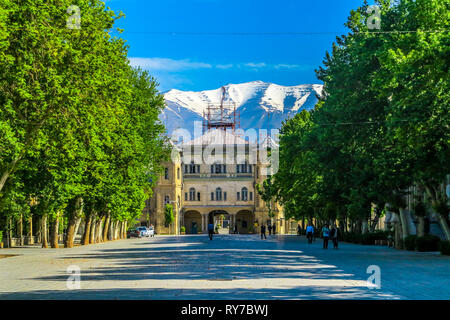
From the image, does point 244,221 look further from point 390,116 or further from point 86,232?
point 390,116

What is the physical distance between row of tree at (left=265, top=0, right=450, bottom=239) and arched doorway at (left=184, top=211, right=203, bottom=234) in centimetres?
8228

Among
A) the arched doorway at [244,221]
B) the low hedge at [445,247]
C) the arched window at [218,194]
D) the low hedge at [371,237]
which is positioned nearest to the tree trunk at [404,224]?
the low hedge at [445,247]

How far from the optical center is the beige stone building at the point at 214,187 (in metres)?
125

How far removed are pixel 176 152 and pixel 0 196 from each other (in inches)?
3451

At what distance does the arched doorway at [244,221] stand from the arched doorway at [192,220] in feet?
22.3

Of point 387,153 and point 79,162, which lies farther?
point 79,162

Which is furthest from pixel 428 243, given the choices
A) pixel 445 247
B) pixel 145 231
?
pixel 145 231

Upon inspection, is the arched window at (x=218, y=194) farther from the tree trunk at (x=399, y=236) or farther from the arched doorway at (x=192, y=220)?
the tree trunk at (x=399, y=236)

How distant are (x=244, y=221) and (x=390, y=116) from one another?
328 feet

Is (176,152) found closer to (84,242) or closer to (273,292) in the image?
(84,242)

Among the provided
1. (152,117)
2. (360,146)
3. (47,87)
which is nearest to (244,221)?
(152,117)

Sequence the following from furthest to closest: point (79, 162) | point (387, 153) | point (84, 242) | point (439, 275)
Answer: point (84, 242) → point (79, 162) → point (387, 153) → point (439, 275)

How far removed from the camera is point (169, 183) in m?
125

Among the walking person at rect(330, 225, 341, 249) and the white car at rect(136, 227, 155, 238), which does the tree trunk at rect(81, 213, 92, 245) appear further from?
the white car at rect(136, 227, 155, 238)
